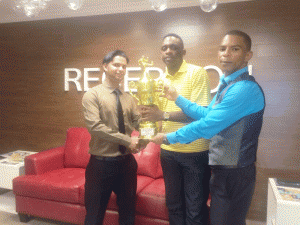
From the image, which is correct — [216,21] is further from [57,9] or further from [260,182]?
[57,9]

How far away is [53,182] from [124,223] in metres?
0.94

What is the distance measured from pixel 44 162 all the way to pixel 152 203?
4.62 feet

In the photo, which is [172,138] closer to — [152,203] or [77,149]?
[152,203]

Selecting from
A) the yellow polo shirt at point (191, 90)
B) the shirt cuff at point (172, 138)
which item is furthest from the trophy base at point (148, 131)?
the shirt cuff at point (172, 138)

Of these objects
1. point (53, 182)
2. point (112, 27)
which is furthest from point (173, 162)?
point (112, 27)

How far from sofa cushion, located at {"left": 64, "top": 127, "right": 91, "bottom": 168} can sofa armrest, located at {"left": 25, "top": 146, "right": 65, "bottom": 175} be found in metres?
0.09

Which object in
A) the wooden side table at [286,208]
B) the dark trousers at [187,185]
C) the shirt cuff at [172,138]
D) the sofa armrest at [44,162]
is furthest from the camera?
the sofa armrest at [44,162]

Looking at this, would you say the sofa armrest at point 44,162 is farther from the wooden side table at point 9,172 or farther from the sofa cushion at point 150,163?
the sofa cushion at point 150,163

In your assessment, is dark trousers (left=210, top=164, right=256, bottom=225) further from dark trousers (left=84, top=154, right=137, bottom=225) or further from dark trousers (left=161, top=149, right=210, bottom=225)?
dark trousers (left=84, top=154, right=137, bottom=225)

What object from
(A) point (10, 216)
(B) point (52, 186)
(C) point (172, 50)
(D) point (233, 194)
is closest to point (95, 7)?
(C) point (172, 50)

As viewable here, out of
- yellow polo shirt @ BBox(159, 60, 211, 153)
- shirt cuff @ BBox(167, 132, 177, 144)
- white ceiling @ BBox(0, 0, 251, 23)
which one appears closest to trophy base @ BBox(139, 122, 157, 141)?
yellow polo shirt @ BBox(159, 60, 211, 153)

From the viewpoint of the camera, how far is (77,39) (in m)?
3.39

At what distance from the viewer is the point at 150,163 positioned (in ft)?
8.97

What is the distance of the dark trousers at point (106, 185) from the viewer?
1940mm
